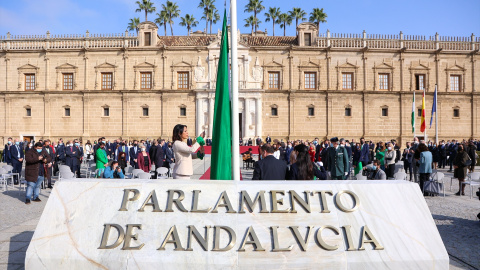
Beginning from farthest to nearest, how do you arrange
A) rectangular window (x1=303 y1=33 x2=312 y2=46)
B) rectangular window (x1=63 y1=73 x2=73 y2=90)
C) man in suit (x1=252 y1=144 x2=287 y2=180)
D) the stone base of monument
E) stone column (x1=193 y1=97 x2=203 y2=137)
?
rectangular window (x1=63 y1=73 x2=73 y2=90), rectangular window (x1=303 y1=33 x2=312 y2=46), stone column (x1=193 y1=97 x2=203 y2=137), man in suit (x1=252 y1=144 x2=287 y2=180), the stone base of monument

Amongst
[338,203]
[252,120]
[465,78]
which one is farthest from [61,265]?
[465,78]

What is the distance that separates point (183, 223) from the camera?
3.26 meters

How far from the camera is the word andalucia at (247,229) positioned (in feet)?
10.3

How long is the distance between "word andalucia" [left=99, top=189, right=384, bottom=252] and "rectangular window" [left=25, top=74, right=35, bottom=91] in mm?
32221

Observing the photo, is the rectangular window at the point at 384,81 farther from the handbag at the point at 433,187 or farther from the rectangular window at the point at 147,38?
the handbag at the point at 433,187

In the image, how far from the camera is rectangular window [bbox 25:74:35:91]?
30031 mm

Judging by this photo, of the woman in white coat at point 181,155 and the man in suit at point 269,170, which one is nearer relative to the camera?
the man in suit at point 269,170

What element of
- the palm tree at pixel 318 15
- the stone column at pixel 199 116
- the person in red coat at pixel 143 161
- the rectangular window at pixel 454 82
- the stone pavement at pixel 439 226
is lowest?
the stone pavement at pixel 439 226

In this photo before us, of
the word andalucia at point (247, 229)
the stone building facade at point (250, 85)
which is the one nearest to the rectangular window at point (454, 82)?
the stone building facade at point (250, 85)

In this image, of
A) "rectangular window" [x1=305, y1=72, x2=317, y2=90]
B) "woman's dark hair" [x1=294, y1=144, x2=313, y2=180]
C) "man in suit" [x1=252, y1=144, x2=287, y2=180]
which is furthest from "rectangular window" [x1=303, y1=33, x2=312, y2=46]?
"man in suit" [x1=252, y1=144, x2=287, y2=180]

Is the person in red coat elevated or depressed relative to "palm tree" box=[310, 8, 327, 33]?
depressed

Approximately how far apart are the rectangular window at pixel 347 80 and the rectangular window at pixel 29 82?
27.7 metres

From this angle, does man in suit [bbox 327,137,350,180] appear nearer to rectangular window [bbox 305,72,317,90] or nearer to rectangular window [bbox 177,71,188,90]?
rectangular window [bbox 305,72,317,90]

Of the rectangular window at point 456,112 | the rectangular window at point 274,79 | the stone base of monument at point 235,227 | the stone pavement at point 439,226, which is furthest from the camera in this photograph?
the rectangular window at point 456,112
